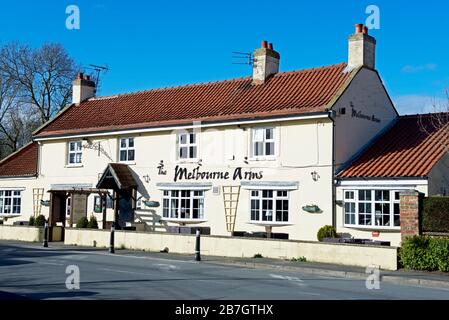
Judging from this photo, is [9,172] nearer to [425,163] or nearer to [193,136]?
[193,136]

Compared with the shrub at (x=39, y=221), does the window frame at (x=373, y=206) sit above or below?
above

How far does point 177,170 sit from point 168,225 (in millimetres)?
2683

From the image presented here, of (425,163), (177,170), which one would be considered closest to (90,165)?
(177,170)

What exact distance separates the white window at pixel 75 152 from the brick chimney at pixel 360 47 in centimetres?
1532

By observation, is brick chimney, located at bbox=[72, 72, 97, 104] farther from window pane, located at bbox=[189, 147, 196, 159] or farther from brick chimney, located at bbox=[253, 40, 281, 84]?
brick chimney, located at bbox=[253, 40, 281, 84]

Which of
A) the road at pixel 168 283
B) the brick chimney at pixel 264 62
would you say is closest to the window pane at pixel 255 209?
Answer: the road at pixel 168 283

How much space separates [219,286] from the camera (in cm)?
1416

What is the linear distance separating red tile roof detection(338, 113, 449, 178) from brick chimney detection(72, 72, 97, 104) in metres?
19.2

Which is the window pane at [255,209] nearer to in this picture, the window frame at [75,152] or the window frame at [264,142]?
the window frame at [264,142]

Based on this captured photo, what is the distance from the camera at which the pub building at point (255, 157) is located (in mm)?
23891

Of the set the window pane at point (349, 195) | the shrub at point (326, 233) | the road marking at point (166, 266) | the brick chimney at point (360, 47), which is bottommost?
the road marking at point (166, 266)

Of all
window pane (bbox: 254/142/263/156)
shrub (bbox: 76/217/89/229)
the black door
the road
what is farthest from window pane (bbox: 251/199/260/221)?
shrub (bbox: 76/217/89/229)

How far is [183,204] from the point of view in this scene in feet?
93.3

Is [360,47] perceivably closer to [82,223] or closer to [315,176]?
[315,176]
